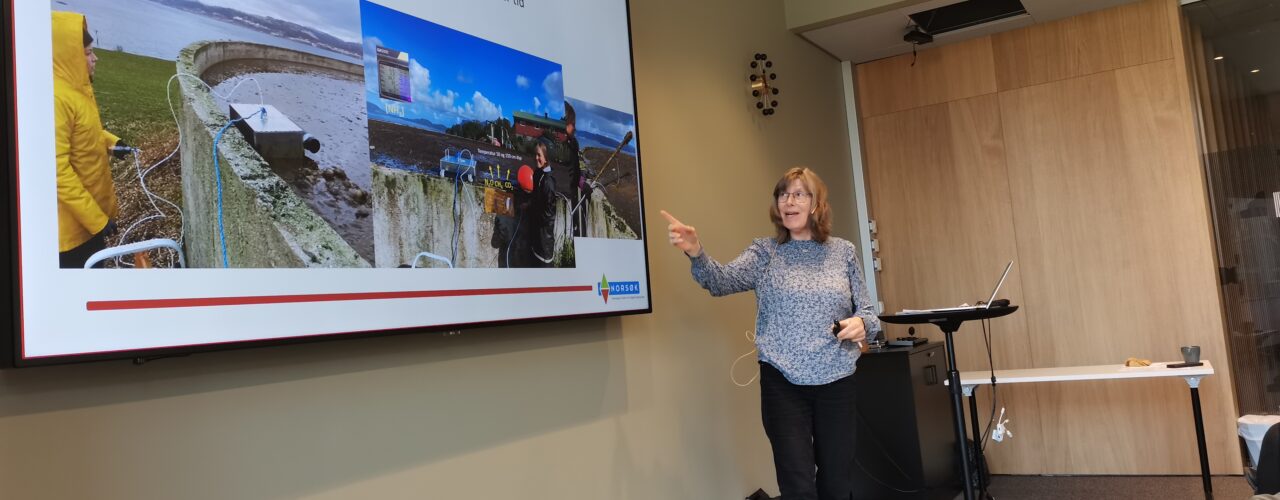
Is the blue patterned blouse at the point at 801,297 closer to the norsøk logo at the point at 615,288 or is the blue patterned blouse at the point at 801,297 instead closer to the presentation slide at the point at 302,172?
the norsøk logo at the point at 615,288

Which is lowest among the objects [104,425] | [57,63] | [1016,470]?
[1016,470]

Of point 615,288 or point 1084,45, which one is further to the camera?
point 1084,45

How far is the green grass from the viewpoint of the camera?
59.6 inches

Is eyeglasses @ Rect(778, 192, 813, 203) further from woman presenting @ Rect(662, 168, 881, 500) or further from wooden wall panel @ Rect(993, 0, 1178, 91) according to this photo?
wooden wall panel @ Rect(993, 0, 1178, 91)

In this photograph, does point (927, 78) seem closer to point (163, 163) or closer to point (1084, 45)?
point (1084, 45)

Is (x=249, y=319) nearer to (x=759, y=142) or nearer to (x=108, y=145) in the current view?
(x=108, y=145)

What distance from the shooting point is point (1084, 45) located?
4.46 m

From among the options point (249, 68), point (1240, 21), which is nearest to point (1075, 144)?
point (1240, 21)

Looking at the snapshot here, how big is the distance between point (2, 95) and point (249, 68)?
1.45ft

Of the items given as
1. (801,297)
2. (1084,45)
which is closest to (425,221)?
(801,297)

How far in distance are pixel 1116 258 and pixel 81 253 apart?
443 centimetres

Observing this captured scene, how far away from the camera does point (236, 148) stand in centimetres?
169

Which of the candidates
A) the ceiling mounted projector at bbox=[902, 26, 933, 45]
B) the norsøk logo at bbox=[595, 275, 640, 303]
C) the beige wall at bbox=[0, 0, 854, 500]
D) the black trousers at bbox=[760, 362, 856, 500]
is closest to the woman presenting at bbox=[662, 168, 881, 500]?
the black trousers at bbox=[760, 362, 856, 500]

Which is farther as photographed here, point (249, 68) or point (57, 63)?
point (249, 68)
